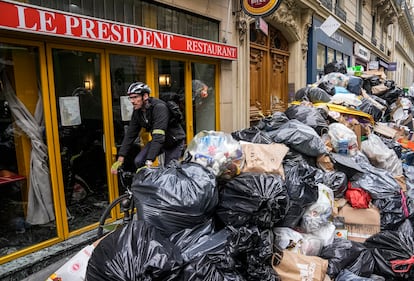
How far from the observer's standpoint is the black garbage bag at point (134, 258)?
158 centimetres

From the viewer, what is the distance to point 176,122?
356 cm

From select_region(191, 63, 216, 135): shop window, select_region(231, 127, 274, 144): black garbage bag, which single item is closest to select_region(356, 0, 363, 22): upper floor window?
select_region(191, 63, 216, 135): shop window

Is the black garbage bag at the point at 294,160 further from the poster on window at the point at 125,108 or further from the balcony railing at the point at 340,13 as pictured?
the balcony railing at the point at 340,13

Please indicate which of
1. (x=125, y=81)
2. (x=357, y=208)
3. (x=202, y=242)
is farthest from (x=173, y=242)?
(x=125, y=81)

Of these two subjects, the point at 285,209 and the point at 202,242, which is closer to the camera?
the point at 202,242

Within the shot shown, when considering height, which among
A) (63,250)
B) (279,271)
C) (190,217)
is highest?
(190,217)

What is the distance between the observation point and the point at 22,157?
126 inches

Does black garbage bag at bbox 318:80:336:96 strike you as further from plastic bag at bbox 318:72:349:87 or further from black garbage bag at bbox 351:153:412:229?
black garbage bag at bbox 351:153:412:229

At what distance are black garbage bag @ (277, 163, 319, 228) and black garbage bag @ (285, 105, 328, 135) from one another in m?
1.55

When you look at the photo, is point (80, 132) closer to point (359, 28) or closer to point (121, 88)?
point (121, 88)

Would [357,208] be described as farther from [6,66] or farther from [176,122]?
[6,66]

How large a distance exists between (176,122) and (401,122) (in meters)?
6.35

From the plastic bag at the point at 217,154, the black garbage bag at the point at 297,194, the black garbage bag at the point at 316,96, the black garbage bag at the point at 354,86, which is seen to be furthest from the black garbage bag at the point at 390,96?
the plastic bag at the point at 217,154

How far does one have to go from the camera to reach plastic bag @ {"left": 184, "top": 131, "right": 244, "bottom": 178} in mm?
2449
